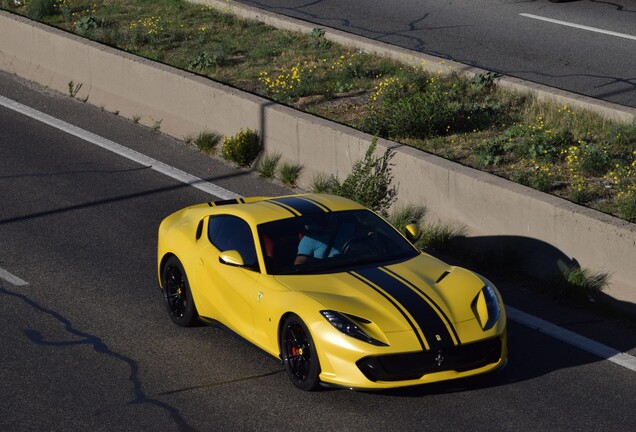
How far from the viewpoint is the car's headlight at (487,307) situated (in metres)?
8.98

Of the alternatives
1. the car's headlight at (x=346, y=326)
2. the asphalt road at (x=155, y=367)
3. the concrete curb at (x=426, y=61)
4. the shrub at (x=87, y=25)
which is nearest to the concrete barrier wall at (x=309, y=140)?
the asphalt road at (x=155, y=367)

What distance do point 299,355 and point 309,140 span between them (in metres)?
5.90

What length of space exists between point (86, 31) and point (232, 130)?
5.29 m

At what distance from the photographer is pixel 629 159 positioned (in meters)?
13.5

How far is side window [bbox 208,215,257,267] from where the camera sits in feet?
32.2

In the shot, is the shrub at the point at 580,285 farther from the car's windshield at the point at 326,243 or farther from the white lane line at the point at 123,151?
the white lane line at the point at 123,151

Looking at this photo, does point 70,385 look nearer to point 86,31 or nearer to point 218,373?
point 218,373

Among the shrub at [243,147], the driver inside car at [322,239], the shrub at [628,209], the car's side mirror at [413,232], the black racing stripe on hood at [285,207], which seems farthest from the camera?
the shrub at [243,147]

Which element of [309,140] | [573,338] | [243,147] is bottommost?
[573,338]

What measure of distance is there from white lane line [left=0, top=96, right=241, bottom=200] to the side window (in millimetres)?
3709

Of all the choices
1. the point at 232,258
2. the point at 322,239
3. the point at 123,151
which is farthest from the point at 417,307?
the point at 123,151

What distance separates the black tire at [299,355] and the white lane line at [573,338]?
2.54m

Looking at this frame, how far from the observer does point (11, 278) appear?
11680 millimetres

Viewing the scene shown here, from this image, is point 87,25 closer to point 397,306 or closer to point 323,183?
point 323,183
